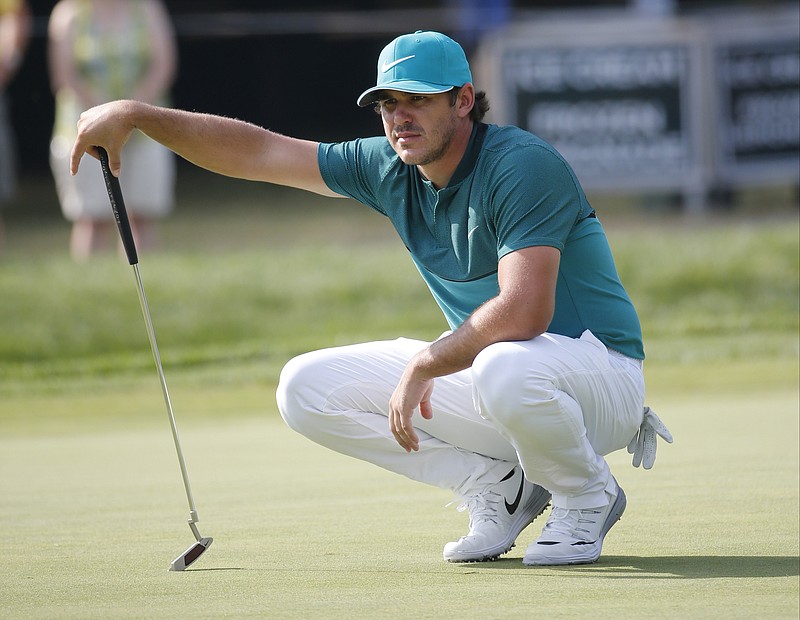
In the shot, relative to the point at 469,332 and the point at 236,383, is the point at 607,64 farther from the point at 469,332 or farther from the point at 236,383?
the point at 469,332

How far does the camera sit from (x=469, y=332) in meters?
3.55

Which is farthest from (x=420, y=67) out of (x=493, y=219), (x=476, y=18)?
(x=476, y=18)

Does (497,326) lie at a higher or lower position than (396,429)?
higher

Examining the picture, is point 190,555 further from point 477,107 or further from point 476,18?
point 476,18

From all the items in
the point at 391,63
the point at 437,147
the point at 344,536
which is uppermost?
the point at 391,63

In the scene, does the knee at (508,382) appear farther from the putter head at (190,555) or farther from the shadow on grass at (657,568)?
the putter head at (190,555)

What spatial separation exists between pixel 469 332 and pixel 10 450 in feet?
10.6

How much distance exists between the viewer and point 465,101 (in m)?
3.77

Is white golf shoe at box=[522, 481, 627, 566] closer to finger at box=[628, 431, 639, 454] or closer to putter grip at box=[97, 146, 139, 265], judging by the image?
finger at box=[628, 431, 639, 454]

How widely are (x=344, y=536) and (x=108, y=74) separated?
6451 mm

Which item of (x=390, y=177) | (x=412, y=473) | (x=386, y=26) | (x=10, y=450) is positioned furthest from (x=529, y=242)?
(x=386, y=26)

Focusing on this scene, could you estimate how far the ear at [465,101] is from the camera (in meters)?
3.74

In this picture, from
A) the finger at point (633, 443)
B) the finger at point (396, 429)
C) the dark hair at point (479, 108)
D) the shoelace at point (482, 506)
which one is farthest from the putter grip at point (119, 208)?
the finger at point (633, 443)

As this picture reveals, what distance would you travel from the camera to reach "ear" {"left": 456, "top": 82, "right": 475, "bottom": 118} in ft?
12.3
